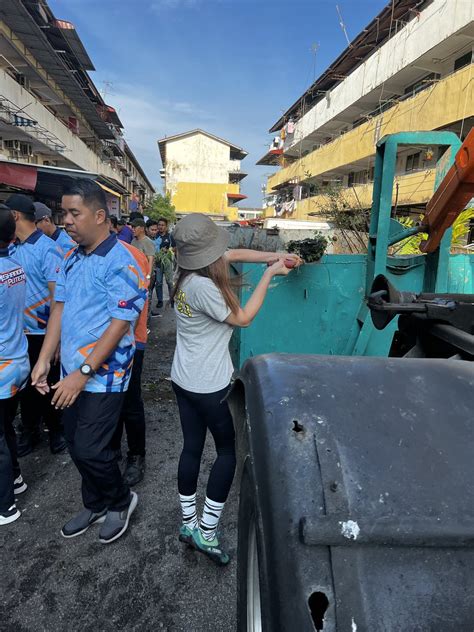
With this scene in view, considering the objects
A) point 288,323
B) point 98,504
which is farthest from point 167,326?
point 98,504

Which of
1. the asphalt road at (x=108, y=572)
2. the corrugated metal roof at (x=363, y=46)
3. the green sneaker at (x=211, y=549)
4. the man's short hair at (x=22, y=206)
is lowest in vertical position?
the asphalt road at (x=108, y=572)

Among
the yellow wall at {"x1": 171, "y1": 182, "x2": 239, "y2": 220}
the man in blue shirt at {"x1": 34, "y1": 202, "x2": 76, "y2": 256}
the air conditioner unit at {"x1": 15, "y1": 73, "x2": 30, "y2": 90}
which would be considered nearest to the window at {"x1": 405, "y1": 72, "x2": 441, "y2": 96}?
the man in blue shirt at {"x1": 34, "y1": 202, "x2": 76, "y2": 256}

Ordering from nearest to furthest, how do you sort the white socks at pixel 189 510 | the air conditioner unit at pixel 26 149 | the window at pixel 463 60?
1. the white socks at pixel 189 510
2. the window at pixel 463 60
3. the air conditioner unit at pixel 26 149

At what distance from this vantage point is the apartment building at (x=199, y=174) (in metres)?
51.3

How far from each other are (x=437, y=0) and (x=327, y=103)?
11.9 m

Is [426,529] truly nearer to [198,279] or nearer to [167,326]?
[198,279]

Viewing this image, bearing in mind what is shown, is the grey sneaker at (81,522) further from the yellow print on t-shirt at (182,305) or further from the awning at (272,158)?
the awning at (272,158)

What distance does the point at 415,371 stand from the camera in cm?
106

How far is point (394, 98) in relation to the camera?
20.5 metres

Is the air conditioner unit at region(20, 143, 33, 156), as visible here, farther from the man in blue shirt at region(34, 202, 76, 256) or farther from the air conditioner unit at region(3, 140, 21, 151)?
the man in blue shirt at region(34, 202, 76, 256)

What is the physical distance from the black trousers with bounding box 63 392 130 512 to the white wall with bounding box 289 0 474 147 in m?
17.3

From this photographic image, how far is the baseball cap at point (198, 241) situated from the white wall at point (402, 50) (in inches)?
655

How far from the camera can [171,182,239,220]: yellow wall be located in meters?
51.1

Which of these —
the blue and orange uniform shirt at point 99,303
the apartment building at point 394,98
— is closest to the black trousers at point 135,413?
the blue and orange uniform shirt at point 99,303
